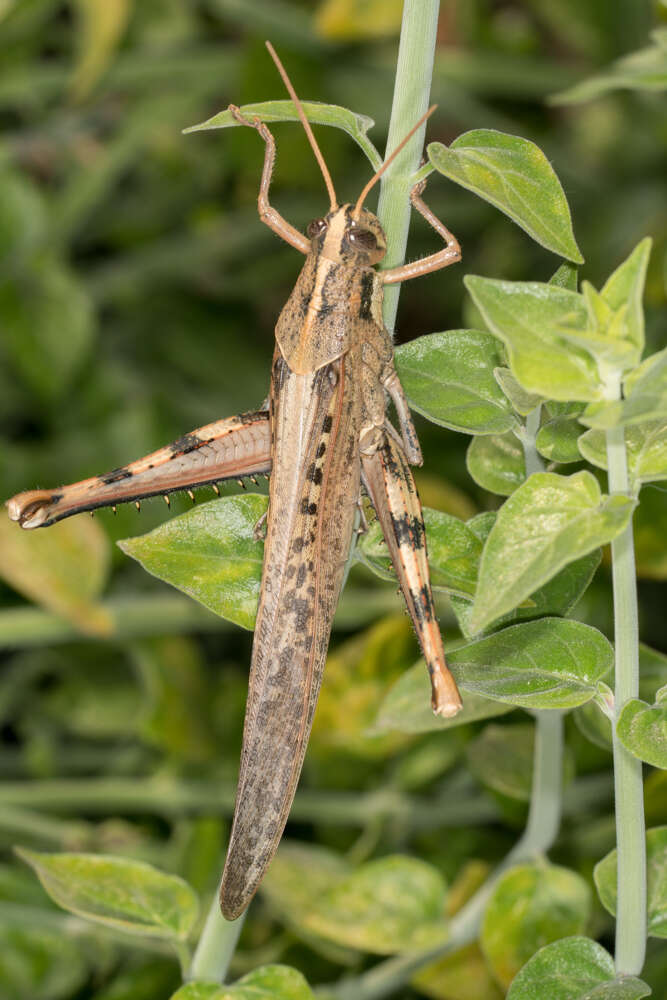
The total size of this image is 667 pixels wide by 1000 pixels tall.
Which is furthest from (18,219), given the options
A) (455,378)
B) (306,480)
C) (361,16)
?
(455,378)

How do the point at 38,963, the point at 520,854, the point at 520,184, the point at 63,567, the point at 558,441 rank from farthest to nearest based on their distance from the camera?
the point at 63,567
the point at 38,963
the point at 520,854
the point at 558,441
the point at 520,184

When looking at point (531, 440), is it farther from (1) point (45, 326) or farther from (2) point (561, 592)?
(1) point (45, 326)

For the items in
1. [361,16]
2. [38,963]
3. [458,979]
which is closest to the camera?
[458,979]

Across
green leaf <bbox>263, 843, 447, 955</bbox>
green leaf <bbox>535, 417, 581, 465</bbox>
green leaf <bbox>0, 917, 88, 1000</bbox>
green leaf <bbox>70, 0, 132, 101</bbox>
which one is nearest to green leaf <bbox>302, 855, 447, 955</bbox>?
green leaf <bbox>263, 843, 447, 955</bbox>

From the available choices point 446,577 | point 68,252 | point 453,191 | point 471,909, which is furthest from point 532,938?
point 68,252

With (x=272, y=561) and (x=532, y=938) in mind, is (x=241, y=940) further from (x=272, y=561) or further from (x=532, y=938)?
(x=272, y=561)

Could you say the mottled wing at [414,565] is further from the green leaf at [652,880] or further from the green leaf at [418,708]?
the green leaf at [652,880]

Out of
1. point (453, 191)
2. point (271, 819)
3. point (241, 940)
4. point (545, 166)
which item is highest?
point (453, 191)
